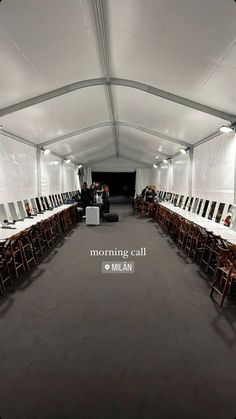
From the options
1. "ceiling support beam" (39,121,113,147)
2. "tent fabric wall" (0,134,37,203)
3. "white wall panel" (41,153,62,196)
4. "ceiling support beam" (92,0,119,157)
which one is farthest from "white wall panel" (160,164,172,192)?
"ceiling support beam" (92,0,119,157)

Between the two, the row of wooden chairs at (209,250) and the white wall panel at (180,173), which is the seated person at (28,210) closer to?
the row of wooden chairs at (209,250)

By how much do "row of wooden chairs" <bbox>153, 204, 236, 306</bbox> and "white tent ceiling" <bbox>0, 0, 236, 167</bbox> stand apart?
2002mm

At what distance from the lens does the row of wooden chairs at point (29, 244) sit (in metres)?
4.22

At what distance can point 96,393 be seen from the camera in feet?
6.47

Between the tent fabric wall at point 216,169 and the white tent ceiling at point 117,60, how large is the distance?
0.39 metres

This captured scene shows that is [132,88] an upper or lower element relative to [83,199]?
upper

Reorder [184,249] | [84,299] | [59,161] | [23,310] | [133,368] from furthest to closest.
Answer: [59,161], [184,249], [84,299], [23,310], [133,368]

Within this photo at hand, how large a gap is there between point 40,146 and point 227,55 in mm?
6378

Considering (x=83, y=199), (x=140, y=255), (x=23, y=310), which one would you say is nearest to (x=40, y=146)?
(x=83, y=199)

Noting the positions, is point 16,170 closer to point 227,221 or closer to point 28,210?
point 28,210

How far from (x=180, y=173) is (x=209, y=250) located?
5486 millimetres

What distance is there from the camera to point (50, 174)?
404 inches

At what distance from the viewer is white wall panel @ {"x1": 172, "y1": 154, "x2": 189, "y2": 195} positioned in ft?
31.2

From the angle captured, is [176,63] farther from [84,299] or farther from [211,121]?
[84,299]
